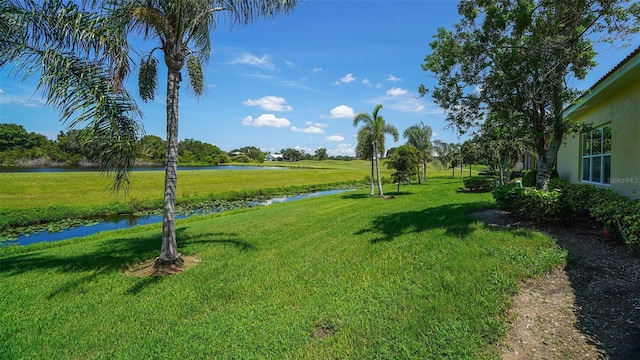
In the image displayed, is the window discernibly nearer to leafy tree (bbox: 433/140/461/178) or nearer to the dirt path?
the dirt path

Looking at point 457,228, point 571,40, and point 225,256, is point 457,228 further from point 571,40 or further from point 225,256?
point 225,256

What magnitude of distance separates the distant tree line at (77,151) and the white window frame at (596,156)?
12080 mm

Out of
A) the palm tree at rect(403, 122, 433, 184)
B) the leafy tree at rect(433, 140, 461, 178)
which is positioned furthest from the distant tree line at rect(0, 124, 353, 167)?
the leafy tree at rect(433, 140, 461, 178)

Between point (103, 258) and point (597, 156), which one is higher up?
point (597, 156)

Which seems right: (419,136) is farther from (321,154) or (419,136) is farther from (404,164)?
(321,154)

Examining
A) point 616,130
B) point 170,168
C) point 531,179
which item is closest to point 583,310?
point 616,130

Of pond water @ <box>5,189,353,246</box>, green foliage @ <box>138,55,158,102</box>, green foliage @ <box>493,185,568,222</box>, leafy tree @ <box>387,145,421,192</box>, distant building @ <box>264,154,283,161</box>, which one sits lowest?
Result: pond water @ <box>5,189,353,246</box>

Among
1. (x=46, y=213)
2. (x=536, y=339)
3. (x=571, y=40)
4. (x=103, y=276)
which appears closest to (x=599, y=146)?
(x=571, y=40)

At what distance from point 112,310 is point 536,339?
18.2 feet

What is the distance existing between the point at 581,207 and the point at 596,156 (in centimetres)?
436

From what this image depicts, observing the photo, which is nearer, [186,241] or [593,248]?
[593,248]

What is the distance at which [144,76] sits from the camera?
730 centimetres

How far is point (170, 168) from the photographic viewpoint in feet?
20.7

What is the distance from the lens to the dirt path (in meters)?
3.13
